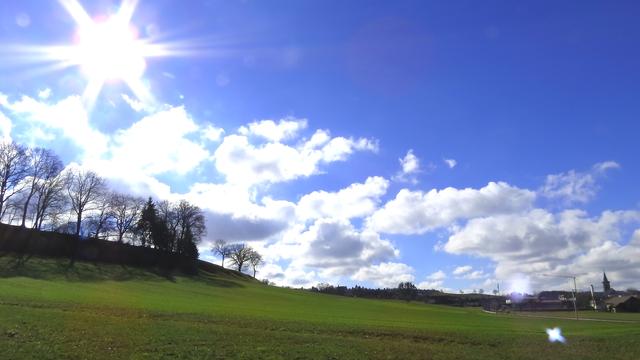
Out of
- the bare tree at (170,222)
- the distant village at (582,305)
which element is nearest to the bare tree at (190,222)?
the bare tree at (170,222)

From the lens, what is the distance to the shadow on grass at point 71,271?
6988cm

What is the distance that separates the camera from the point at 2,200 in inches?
3602

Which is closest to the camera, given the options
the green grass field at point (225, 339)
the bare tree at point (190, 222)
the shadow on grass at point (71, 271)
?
the green grass field at point (225, 339)

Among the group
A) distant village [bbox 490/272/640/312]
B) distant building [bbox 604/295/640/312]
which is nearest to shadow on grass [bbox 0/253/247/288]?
distant village [bbox 490/272/640/312]

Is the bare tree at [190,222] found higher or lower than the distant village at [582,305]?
higher

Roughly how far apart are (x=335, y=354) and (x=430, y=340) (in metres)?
10.5

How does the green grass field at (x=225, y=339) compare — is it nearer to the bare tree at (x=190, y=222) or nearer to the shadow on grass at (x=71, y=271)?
the shadow on grass at (x=71, y=271)

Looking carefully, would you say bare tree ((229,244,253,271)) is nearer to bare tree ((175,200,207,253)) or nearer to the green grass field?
bare tree ((175,200,207,253))

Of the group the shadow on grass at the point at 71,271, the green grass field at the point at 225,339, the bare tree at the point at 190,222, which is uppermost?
the bare tree at the point at 190,222

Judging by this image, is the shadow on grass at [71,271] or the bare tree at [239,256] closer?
the shadow on grass at [71,271]

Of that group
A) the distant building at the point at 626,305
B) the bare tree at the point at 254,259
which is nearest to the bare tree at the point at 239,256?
the bare tree at the point at 254,259

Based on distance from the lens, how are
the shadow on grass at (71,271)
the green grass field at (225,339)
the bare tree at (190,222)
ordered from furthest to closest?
the bare tree at (190,222)
the shadow on grass at (71,271)
the green grass field at (225,339)

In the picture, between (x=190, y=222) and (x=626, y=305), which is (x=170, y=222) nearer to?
(x=190, y=222)

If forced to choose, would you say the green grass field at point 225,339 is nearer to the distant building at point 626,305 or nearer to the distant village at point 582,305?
the distant village at point 582,305
